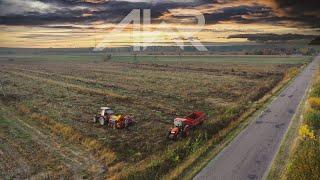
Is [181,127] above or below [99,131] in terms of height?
above

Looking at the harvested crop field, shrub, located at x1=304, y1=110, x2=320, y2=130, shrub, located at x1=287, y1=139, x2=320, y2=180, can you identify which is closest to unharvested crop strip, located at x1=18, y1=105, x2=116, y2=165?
the harvested crop field

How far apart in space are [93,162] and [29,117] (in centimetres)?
1424

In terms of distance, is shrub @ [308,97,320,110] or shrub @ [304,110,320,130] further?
shrub @ [308,97,320,110]

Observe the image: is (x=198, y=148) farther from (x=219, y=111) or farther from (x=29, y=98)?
(x=29, y=98)

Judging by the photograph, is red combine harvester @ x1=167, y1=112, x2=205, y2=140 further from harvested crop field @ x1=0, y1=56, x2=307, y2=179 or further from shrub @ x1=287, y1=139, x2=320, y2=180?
shrub @ x1=287, y1=139, x2=320, y2=180

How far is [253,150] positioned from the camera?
23.2 metres

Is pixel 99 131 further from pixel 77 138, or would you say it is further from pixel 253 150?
pixel 253 150

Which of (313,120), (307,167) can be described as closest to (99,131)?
(313,120)

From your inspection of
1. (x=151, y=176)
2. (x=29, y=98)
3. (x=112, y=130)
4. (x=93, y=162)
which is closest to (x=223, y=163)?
(x=151, y=176)

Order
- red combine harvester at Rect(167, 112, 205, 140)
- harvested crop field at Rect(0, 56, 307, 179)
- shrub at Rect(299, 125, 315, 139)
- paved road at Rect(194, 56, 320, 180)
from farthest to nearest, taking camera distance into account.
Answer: red combine harvester at Rect(167, 112, 205, 140) → harvested crop field at Rect(0, 56, 307, 179) → paved road at Rect(194, 56, 320, 180) → shrub at Rect(299, 125, 315, 139)

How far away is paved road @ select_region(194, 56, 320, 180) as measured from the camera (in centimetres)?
1938

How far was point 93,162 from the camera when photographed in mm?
21547

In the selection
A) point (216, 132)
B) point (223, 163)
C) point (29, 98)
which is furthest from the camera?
point (29, 98)

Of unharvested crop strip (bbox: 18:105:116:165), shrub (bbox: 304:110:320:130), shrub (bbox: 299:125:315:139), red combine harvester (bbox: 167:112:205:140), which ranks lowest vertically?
unharvested crop strip (bbox: 18:105:116:165)
